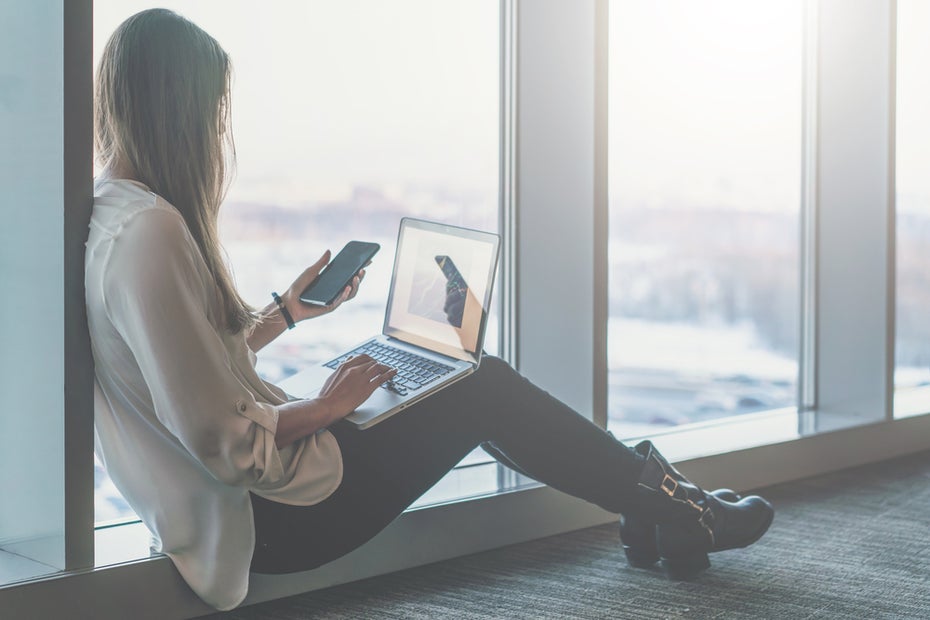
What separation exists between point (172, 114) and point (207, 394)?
1.38ft

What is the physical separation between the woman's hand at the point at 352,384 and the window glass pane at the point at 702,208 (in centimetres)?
119

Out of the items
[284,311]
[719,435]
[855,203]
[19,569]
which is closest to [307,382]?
[284,311]

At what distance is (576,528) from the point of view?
7.54 feet

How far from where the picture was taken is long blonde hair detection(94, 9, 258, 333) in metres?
1.36

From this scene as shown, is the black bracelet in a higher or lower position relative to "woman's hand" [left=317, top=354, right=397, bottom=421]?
higher

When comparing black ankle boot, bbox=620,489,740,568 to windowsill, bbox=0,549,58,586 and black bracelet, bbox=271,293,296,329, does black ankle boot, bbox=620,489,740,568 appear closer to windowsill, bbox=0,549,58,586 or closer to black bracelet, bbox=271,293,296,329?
black bracelet, bbox=271,293,296,329

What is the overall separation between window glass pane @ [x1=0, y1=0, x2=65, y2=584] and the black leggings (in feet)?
1.17

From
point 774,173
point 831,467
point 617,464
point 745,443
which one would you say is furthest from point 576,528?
point 774,173

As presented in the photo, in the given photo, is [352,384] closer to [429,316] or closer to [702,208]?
[429,316]

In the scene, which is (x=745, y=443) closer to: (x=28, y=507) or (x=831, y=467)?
(x=831, y=467)

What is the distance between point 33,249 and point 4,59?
0.32 metres

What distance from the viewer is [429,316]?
1.80 m

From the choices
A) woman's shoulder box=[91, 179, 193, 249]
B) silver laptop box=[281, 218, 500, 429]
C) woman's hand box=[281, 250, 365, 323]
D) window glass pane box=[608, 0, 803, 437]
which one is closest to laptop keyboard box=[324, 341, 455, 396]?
silver laptop box=[281, 218, 500, 429]

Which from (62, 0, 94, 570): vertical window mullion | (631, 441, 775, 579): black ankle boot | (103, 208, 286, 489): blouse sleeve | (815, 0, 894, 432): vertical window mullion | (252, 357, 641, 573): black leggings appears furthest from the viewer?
(815, 0, 894, 432): vertical window mullion
